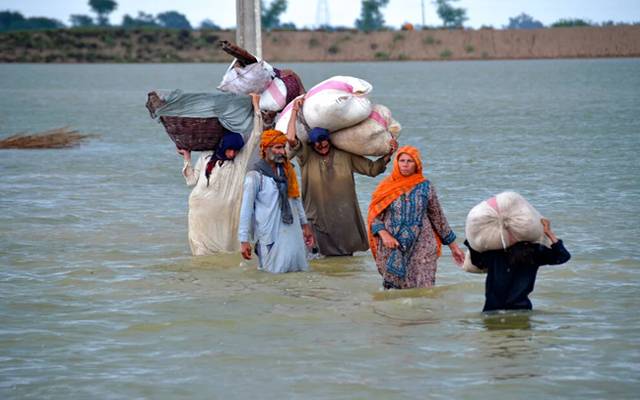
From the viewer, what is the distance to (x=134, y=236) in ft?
38.5

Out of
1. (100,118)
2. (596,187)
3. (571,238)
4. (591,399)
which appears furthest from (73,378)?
(100,118)

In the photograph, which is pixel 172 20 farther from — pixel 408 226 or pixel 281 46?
pixel 408 226

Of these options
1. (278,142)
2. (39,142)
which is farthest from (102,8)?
(278,142)

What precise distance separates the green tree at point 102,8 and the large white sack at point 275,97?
129871 mm

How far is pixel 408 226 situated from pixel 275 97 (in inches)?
82.9

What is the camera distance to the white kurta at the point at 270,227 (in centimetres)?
827

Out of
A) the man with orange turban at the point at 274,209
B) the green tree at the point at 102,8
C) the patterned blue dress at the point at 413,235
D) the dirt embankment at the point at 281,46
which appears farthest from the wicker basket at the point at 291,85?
the green tree at the point at 102,8

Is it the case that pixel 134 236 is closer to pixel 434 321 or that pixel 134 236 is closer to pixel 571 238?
pixel 571 238

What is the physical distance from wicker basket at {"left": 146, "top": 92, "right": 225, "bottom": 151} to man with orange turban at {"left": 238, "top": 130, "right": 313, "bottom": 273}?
797 mm

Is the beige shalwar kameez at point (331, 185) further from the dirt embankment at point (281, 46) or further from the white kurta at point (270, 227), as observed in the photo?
the dirt embankment at point (281, 46)

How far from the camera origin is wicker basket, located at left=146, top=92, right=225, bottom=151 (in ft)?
29.8

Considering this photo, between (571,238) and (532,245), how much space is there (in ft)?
16.3

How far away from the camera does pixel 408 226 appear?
7523 mm

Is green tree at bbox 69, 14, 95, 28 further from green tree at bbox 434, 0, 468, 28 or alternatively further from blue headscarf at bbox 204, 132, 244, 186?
blue headscarf at bbox 204, 132, 244, 186
